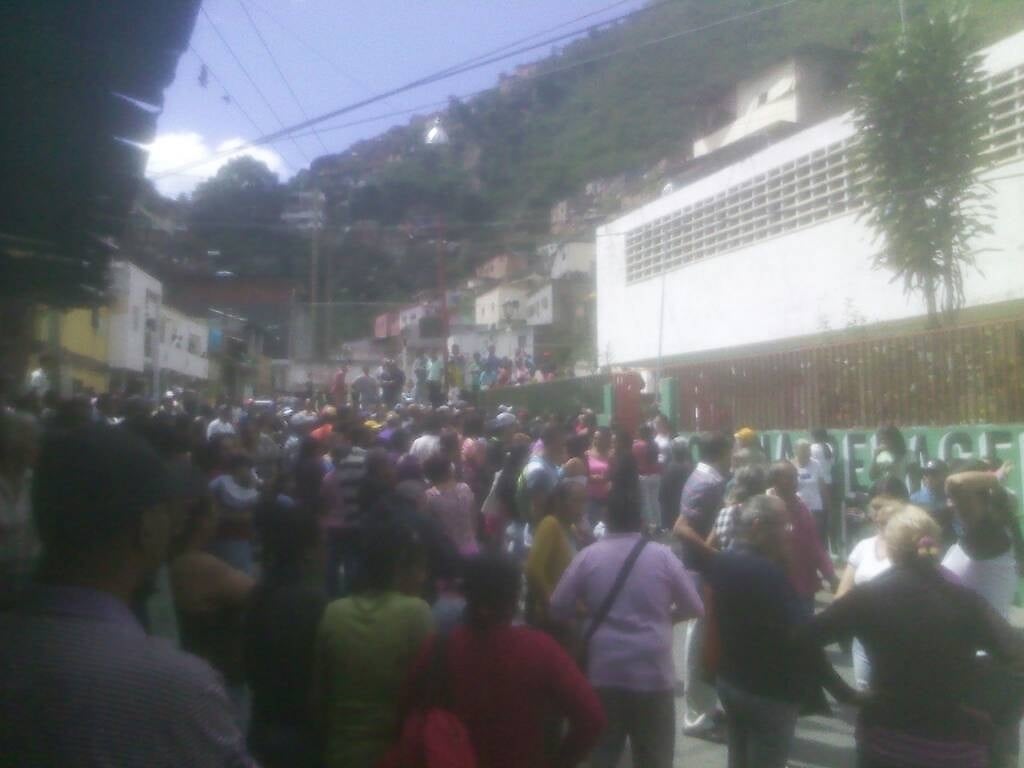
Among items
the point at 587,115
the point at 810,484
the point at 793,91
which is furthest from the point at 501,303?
the point at 810,484

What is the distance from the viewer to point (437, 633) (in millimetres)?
4148

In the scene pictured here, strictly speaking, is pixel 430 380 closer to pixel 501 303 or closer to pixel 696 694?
pixel 696 694

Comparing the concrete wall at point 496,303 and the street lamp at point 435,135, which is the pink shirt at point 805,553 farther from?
the concrete wall at point 496,303

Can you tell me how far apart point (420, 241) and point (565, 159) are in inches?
1404

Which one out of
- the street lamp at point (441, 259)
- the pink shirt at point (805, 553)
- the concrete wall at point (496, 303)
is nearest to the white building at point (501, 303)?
the concrete wall at point (496, 303)

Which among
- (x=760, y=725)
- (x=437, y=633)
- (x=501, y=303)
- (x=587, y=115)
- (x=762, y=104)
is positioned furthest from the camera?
(x=587, y=115)

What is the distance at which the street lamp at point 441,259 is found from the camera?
2855cm

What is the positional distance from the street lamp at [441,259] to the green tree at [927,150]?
991 centimetres

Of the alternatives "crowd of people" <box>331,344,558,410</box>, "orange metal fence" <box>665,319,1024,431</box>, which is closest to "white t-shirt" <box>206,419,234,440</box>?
"crowd of people" <box>331,344,558,410</box>

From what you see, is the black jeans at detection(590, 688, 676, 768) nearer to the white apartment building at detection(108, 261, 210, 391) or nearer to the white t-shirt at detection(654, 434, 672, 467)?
the white apartment building at detection(108, 261, 210, 391)

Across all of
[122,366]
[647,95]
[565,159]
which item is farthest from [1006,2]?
[647,95]

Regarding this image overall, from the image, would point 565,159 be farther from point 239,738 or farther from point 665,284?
point 239,738

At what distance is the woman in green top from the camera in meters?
4.29

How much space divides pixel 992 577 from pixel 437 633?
11.6 ft
